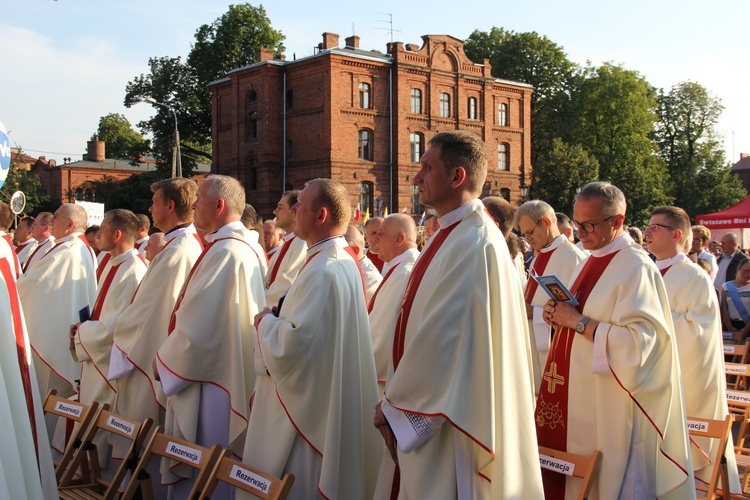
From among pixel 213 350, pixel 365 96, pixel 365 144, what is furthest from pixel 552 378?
pixel 365 96

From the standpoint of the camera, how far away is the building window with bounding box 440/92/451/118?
4562cm

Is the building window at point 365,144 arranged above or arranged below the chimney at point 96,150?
below

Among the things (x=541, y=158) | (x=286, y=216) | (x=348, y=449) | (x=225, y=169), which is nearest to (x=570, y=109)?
(x=541, y=158)

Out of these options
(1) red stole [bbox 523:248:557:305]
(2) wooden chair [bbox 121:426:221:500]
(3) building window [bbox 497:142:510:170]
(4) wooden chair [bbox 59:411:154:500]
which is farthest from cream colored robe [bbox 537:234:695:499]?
(3) building window [bbox 497:142:510:170]

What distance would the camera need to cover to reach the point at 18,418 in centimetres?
261

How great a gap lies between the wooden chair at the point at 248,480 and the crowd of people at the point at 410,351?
11.1 inches

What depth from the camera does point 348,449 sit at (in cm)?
431

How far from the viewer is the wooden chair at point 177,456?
4094 millimetres

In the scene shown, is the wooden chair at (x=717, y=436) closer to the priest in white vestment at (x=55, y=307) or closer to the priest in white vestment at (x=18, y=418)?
the priest in white vestment at (x=18, y=418)

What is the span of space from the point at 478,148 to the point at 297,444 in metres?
1.99

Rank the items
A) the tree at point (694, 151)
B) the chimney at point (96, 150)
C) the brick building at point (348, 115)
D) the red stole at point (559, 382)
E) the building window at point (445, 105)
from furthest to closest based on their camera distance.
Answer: the chimney at point (96, 150)
the tree at point (694, 151)
the building window at point (445, 105)
the brick building at point (348, 115)
the red stole at point (559, 382)

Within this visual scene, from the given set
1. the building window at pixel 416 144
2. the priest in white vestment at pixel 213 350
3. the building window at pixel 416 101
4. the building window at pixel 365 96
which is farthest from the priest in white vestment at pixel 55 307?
the building window at pixel 416 101

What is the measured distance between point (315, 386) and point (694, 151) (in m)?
61.1

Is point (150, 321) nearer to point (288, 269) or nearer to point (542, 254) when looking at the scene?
point (288, 269)
